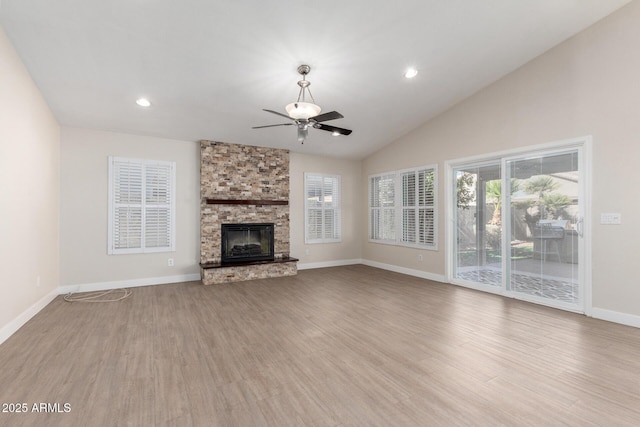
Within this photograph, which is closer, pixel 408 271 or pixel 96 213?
pixel 96 213

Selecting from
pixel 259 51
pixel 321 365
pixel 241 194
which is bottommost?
pixel 321 365

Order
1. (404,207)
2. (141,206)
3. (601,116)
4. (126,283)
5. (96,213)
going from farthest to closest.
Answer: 1. (404,207)
2. (141,206)
3. (126,283)
4. (96,213)
5. (601,116)

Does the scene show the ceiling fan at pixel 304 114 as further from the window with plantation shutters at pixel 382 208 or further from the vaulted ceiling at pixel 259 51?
the window with plantation shutters at pixel 382 208

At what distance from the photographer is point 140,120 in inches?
193

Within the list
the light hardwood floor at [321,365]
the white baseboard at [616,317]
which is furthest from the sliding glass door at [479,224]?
the white baseboard at [616,317]

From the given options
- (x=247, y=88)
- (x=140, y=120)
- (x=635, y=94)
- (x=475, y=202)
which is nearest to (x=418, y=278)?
(x=475, y=202)

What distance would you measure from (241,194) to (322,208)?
208 centimetres

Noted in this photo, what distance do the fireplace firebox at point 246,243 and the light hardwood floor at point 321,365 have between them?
1.87m

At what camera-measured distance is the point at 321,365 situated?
8.34 ft

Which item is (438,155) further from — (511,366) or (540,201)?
(511,366)

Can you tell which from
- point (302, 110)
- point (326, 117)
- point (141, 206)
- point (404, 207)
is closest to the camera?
point (302, 110)

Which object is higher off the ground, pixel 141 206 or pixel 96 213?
pixel 141 206

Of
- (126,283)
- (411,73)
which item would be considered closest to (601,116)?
(411,73)

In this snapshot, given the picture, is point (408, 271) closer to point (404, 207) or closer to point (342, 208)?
point (404, 207)
